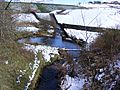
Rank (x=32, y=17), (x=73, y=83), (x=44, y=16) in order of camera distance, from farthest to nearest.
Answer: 1. (x=44, y=16)
2. (x=32, y=17)
3. (x=73, y=83)

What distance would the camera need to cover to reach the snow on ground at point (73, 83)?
38.2ft

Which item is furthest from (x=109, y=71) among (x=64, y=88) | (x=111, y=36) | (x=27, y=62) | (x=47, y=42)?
(x=47, y=42)

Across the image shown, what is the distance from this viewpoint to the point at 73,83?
12.1 metres

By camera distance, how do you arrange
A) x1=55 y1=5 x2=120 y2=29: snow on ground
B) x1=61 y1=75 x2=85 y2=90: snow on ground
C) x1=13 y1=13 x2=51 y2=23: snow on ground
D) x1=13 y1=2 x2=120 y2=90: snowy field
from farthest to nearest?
x1=13 y1=13 x2=51 y2=23: snow on ground
x1=55 y1=5 x2=120 y2=29: snow on ground
x1=13 y1=2 x2=120 y2=90: snowy field
x1=61 y1=75 x2=85 y2=90: snow on ground

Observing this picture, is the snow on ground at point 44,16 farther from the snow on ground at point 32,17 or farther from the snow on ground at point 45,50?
the snow on ground at point 45,50

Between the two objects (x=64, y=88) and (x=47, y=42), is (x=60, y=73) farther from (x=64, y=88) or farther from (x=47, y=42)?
(x=47, y=42)

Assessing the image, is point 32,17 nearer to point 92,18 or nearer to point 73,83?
point 92,18

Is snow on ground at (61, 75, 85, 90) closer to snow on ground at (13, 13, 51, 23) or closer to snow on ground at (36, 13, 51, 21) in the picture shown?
snow on ground at (13, 13, 51, 23)

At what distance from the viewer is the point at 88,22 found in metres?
26.7

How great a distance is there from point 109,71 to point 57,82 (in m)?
2.45

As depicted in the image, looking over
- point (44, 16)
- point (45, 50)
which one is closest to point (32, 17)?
point (44, 16)

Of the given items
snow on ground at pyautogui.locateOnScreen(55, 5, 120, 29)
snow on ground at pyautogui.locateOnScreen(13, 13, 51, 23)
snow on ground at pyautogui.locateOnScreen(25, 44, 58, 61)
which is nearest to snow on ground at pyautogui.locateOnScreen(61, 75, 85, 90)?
snow on ground at pyautogui.locateOnScreen(25, 44, 58, 61)

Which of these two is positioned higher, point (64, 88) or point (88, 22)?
point (64, 88)

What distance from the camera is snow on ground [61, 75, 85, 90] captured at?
11.7 metres
